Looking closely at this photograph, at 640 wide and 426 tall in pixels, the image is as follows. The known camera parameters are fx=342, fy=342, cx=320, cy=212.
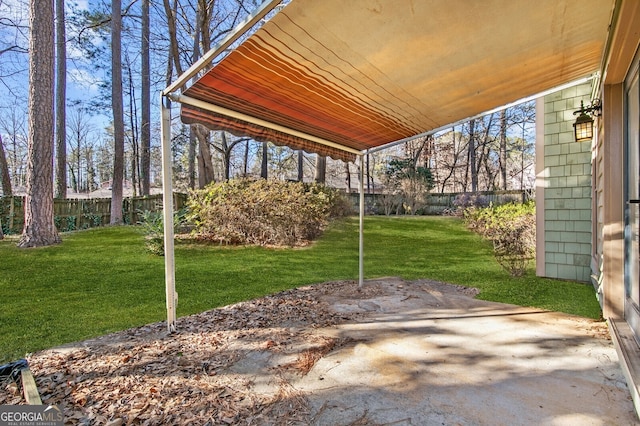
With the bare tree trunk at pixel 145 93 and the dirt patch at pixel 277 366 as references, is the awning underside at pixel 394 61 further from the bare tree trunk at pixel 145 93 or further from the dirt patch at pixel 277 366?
the bare tree trunk at pixel 145 93

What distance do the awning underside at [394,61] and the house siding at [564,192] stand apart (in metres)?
1.99

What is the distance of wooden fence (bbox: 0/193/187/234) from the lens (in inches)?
376

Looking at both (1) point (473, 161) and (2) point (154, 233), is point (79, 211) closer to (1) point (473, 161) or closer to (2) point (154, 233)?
(2) point (154, 233)

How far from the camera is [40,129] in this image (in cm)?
718

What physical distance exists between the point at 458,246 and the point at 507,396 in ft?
22.0

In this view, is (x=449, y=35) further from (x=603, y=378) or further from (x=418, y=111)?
(x=603, y=378)

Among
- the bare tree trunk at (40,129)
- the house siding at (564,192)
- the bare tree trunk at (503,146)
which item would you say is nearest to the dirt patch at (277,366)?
A: the house siding at (564,192)

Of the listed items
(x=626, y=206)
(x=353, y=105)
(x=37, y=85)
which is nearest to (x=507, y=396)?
(x=626, y=206)

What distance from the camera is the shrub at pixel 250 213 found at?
756cm

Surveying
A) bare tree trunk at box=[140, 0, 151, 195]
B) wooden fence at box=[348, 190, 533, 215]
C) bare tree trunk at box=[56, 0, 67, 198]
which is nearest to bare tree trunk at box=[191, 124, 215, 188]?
bare tree trunk at box=[140, 0, 151, 195]

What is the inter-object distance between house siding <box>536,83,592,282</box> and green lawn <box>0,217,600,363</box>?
1.12ft

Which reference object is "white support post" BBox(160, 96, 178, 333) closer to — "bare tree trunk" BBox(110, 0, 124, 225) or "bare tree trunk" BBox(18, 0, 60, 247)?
"bare tree trunk" BBox(18, 0, 60, 247)

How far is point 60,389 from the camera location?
6.46ft

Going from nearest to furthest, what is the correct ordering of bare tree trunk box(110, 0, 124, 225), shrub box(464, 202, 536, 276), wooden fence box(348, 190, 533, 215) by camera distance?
shrub box(464, 202, 536, 276), bare tree trunk box(110, 0, 124, 225), wooden fence box(348, 190, 533, 215)
